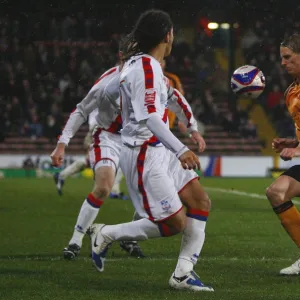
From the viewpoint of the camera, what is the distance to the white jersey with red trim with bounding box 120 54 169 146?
568 centimetres

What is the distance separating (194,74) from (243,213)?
1817 cm

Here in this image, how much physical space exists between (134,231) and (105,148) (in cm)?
212

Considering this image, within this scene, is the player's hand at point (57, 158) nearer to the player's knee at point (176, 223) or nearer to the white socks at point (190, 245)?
the white socks at point (190, 245)

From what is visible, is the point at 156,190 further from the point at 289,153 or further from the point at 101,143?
the point at 101,143

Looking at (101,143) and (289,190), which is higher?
(101,143)

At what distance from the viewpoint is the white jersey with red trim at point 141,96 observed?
5.68 meters

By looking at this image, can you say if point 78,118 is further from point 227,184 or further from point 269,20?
point 269,20

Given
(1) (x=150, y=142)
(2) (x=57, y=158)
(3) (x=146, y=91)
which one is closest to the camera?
(3) (x=146, y=91)

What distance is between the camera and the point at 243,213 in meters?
12.8

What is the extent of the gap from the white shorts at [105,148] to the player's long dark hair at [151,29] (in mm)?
2274

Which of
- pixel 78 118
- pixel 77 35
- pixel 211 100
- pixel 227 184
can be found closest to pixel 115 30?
pixel 77 35

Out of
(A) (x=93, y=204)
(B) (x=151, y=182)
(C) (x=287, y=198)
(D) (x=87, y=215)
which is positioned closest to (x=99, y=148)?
(A) (x=93, y=204)

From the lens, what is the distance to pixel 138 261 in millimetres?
7590

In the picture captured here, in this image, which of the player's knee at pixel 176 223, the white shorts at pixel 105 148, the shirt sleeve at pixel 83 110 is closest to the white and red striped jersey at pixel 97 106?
the shirt sleeve at pixel 83 110
